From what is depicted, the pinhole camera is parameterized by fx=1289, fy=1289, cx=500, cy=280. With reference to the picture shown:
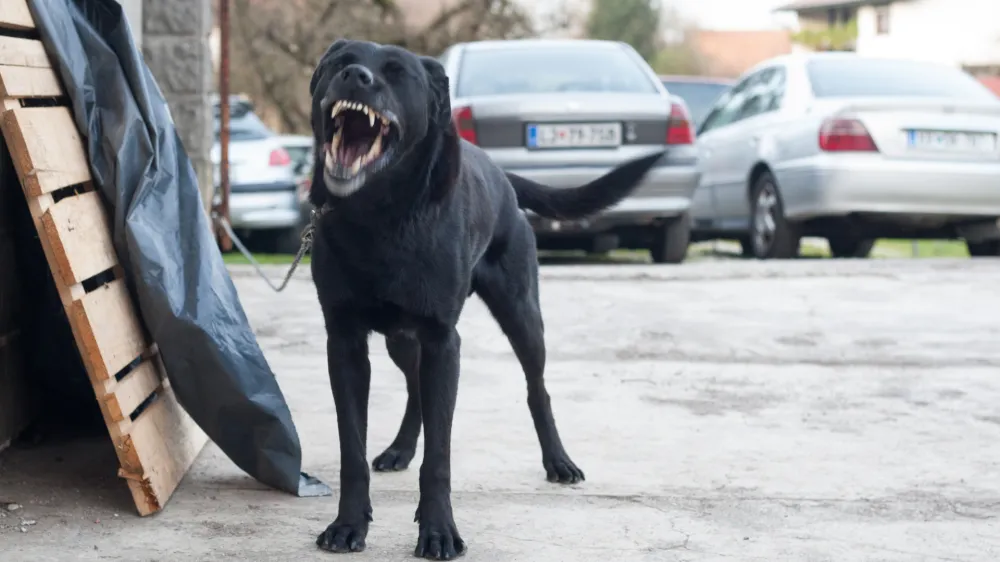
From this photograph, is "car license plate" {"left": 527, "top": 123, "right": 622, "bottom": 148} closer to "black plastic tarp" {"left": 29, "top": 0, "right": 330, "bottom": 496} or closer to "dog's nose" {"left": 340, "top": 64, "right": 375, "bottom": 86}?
"black plastic tarp" {"left": 29, "top": 0, "right": 330, "bottom": 496}

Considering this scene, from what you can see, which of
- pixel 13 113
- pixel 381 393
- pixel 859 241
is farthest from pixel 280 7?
pixel 13 113

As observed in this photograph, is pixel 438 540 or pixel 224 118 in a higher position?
pixel 438 540

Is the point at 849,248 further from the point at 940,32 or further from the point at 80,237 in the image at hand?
the point at 940,32

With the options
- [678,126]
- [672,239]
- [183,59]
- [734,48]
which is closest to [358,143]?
[183,59]

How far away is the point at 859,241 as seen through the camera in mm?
11398

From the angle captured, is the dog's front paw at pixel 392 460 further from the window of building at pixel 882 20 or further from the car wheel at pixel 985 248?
the window of building at pixel 882 20

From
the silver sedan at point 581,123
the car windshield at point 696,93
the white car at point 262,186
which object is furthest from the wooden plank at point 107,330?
the car windshield at point 696,93

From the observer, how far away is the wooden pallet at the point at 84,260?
10.5 feet

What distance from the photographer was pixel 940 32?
154 feet

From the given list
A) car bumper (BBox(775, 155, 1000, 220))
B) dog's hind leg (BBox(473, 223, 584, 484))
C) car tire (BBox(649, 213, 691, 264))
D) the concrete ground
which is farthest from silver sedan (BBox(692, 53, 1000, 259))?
dog's hind leg (BBox(473, 223, 584, 484))

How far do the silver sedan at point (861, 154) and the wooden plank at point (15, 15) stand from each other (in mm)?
6776

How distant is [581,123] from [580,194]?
4.66 metres

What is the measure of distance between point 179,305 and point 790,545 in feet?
5.86

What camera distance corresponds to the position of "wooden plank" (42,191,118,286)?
3209mm
